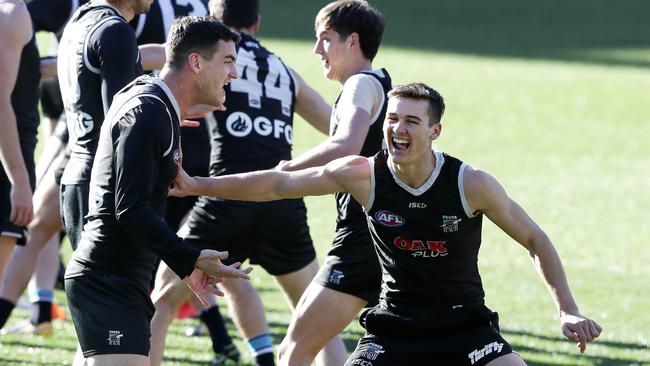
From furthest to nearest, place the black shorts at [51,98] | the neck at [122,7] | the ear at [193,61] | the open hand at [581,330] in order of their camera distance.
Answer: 1. the black shorts at [51,98]
2. the neck at [122,7]
3. the open hand at [581,330]
4. the ear at [193,61]

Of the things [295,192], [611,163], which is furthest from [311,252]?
[611,163]

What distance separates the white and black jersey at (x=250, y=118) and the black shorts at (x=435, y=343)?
61.9 inches

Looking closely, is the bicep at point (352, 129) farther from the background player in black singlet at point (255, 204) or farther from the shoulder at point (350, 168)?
the background player in black singlet at point (255, 204)

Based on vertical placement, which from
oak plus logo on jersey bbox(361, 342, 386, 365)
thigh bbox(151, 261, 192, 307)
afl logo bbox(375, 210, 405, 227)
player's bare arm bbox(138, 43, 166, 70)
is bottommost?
thigh bbox(151, 261, 192, 307)

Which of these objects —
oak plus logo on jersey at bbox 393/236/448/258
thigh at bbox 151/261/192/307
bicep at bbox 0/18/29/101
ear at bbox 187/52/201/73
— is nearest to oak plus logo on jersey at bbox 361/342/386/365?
oak plus logo on jersey at bbox 393/236/448/258

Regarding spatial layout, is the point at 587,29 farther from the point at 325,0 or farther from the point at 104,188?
the point at 104,188

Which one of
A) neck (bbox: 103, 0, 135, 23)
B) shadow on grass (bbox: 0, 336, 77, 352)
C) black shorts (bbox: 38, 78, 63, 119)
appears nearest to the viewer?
neck (bbox: 103, 0, 135, 23)

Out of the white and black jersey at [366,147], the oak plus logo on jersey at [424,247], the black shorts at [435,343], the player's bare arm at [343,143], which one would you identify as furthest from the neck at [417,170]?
the white and black jersey at [366,147]

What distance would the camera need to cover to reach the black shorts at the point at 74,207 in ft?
18.5

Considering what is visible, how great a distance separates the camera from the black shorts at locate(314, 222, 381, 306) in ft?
20.0

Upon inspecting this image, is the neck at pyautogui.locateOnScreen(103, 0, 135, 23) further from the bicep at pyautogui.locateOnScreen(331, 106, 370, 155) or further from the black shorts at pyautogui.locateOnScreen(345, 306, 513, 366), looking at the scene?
the black shorts at pyautogui.locateOnScreen(345, 306, 513, 366)

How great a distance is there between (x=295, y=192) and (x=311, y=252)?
140 centimetres

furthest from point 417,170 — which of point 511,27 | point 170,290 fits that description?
point 511,27

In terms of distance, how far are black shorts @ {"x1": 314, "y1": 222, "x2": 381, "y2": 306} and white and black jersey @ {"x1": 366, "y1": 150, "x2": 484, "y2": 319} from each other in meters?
Result: 0.55
